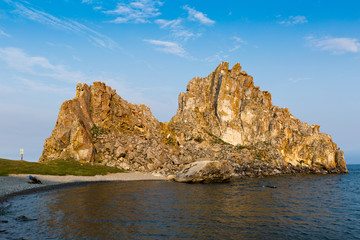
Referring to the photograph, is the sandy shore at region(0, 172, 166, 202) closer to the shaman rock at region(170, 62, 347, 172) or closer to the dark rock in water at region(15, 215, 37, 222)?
the dark rock in water at region(15, 215, 37, 222)

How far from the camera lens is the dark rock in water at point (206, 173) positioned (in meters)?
63.2

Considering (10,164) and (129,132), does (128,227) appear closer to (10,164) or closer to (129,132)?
(10,164)

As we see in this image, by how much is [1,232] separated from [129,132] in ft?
271

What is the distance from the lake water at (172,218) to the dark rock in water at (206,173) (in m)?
23.8

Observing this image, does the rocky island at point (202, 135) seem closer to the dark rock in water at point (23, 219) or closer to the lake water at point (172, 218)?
the lake water at point (172, 218)

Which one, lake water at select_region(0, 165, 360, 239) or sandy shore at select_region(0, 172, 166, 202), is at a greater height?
sandy shore at select_region(0, 172, 166, 202)

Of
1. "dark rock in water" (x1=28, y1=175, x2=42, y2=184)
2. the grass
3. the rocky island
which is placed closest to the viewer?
"dark rock in water" (x1=28, y1=175, x2=42, y2=184)

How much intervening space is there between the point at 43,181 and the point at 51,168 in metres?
12.1

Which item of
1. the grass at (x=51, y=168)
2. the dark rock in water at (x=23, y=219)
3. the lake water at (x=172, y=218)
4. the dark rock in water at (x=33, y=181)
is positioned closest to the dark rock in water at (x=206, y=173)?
the lake water at (x=172, y=218)

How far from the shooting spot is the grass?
5549cm

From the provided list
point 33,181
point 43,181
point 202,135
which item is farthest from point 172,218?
point 202,135

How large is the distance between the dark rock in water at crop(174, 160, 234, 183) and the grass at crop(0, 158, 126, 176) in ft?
80.3

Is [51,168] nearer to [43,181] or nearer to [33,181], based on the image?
[43,181]

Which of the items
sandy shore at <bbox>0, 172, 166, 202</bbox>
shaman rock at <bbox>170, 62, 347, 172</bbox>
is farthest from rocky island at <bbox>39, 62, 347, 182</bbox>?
sandy shore at <bbox>0, 172, 166, 202</bbox>
